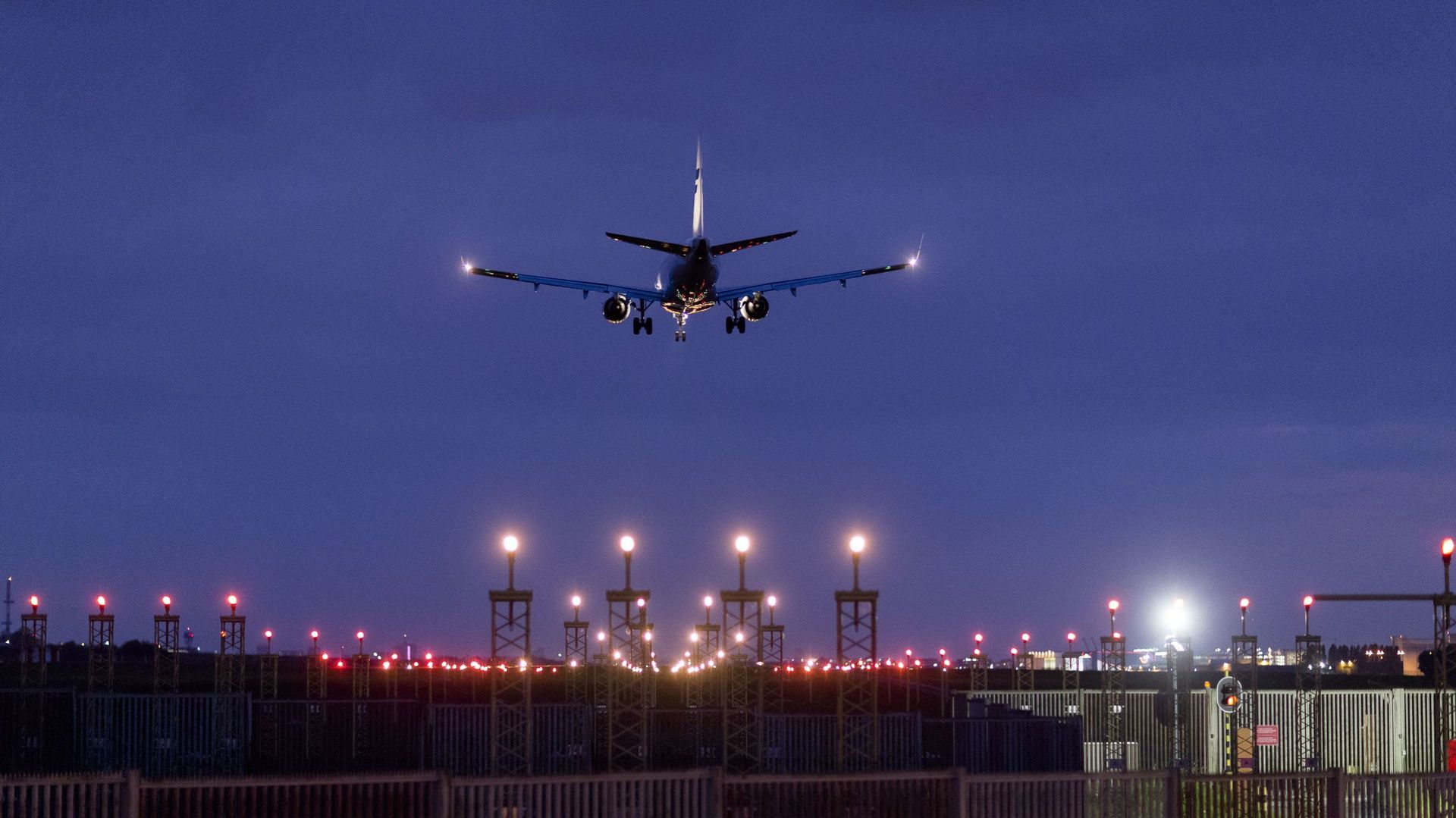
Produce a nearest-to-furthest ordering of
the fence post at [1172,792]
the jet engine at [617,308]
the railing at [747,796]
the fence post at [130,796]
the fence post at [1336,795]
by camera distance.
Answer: the fence post at [130,796]
the railing at [747,796]
the fence post at [1172,792]
the fence post at [1336,795]
the jet engine at [617,308]

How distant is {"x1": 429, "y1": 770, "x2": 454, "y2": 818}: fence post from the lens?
17.4 metres

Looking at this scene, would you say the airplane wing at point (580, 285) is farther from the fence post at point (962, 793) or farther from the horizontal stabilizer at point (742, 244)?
the fence post at point (962, 793)

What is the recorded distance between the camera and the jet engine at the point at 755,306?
5769cm

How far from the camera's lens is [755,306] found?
57969mm

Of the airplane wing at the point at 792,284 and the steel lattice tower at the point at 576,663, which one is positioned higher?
the airplane wing at the point at 792,284

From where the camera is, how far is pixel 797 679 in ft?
405

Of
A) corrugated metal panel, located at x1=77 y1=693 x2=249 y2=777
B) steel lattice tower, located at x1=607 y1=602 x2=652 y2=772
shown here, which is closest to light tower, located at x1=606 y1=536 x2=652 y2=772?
steel lattice tower, located at x1=607 y1=602 x2=652 y2=772

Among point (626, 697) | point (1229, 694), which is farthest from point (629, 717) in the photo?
point (1229, 694)

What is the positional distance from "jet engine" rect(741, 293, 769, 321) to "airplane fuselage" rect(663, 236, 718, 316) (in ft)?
4.62

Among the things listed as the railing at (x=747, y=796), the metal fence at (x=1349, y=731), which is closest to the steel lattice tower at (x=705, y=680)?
the metal fence at (x=1349, y=731)

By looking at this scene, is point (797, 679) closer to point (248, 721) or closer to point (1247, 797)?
point (248, 721)

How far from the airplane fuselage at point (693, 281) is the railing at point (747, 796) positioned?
117 ft

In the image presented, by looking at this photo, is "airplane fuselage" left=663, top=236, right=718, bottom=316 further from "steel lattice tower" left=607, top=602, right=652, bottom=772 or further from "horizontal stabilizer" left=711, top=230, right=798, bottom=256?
"steel lattice tower" left=607, top=602, right=652, bottom=772

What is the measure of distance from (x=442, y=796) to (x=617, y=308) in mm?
42018
